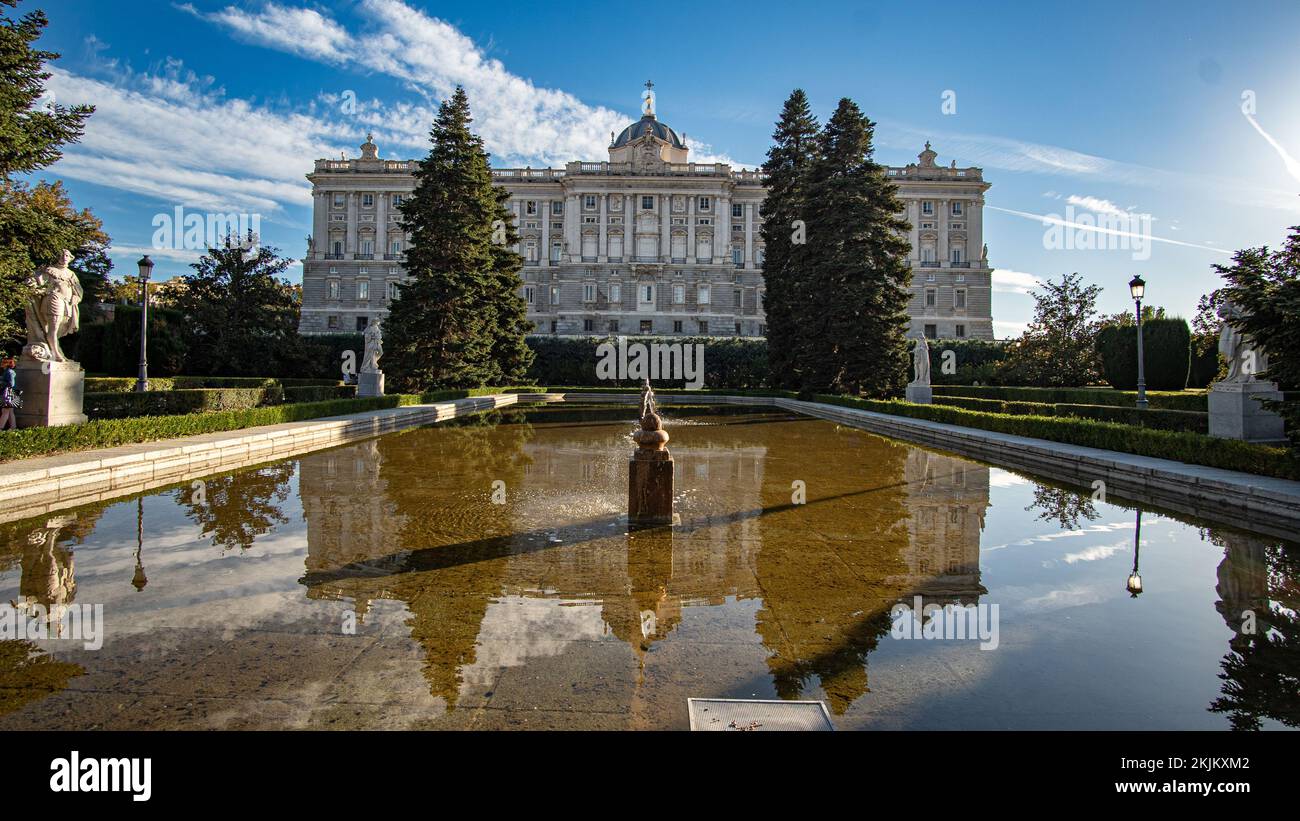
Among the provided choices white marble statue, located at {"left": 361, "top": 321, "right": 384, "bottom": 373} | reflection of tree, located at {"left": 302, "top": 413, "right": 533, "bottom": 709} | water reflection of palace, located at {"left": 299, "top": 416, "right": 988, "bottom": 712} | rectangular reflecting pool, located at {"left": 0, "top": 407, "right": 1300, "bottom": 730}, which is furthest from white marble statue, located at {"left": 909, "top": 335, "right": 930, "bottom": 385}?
white marble statue, located at {"left": 361, "top": 321, "right": 384, "bottom": 373}

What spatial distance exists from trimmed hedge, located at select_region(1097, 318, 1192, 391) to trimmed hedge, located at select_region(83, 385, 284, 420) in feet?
100

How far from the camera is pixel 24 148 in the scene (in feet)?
36.9

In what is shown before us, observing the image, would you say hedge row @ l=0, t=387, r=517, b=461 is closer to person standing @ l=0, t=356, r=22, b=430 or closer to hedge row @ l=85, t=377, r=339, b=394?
person standing @ l=0, t=356, r=22, b=430

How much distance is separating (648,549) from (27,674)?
3841 mm

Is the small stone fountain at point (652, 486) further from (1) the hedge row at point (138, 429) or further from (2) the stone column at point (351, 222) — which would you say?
(2) the stone column at point (351, 222)

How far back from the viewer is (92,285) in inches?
1252

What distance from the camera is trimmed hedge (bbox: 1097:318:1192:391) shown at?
27031 millimetres

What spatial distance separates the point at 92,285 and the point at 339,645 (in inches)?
1484

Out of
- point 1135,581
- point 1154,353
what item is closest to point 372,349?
point 1135,581

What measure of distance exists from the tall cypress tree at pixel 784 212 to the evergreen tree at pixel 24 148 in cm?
2658

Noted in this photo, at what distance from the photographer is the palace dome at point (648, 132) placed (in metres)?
71.9

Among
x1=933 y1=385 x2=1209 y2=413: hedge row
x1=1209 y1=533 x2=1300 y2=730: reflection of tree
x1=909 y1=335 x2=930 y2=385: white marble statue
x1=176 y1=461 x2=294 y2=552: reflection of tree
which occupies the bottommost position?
x1=1209 y1=533 x2=1300 y2=730: reflection of tree

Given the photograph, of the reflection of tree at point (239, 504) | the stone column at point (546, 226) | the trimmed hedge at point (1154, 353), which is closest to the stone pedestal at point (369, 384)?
the reflection of tree at point (239, 504)
